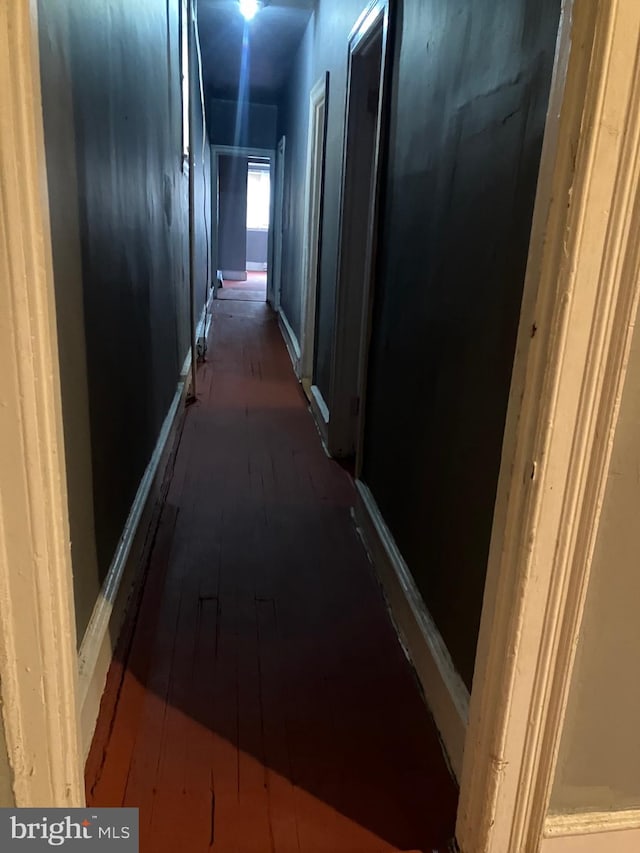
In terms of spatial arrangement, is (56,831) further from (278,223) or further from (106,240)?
(278,223)

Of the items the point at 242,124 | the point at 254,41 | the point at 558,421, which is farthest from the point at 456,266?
the point at 242,124

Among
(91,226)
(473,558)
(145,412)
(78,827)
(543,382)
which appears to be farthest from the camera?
(145,412)

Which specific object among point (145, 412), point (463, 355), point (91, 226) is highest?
point (91, 226)

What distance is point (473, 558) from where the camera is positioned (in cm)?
134

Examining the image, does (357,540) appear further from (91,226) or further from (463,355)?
(91,226)

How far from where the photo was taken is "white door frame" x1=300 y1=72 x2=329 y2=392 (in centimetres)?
405

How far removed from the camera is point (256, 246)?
13.3 m

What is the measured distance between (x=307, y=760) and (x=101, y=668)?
1.76 ft

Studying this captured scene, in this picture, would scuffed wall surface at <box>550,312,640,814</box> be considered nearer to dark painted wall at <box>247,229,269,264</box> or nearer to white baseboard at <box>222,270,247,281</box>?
white baseboard at <box>222,270,247,281</box>

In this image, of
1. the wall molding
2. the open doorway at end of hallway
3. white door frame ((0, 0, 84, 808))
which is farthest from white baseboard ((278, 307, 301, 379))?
white door frame ((0, 0, 84, 808))

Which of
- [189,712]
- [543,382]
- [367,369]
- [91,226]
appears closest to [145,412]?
[367,369]

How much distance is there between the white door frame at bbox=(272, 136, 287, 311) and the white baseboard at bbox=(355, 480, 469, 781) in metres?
5.58

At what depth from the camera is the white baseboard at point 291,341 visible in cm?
499

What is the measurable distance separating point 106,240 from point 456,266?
89 cm
